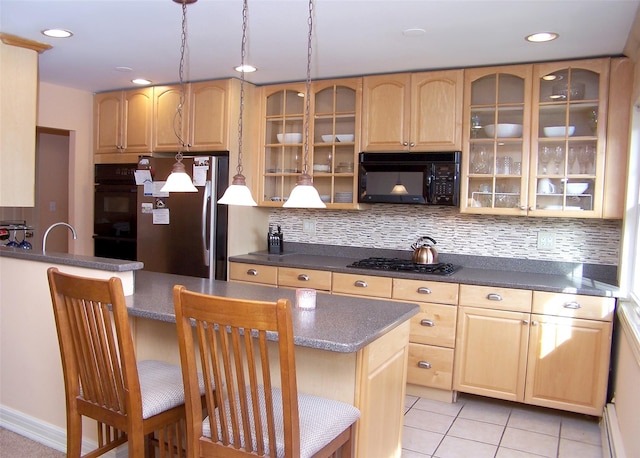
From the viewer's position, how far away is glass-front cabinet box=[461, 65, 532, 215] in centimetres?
329

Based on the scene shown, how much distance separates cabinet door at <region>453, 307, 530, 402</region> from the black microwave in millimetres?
803

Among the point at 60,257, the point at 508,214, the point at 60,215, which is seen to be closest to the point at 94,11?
the point at 60,257

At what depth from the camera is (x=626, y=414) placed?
238 centimetres

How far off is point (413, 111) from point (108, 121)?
8.93 feet

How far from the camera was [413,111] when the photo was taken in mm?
3535

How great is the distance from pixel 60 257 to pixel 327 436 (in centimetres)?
168

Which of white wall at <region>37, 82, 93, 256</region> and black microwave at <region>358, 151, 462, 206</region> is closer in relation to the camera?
black microwave at <region>358, 151, 462, 206</region>

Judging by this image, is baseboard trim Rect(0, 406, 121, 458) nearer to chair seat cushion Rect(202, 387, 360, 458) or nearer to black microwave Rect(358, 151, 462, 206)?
chair seat cushion Rect(202, 387, 360, 458)

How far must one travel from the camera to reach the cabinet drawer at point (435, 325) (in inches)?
128

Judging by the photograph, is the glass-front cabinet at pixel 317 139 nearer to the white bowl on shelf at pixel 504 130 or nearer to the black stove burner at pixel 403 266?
the black stove burner at pixel 403 266

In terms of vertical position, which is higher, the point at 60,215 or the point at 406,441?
the point at 60,215

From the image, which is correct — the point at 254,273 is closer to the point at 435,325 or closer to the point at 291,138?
the point at 291,138

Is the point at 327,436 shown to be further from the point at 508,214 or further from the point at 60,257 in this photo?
the point at 508,214

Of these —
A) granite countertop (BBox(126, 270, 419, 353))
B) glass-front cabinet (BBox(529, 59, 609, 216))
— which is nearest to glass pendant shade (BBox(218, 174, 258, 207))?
granite countertop (BBox(126, 270, 419, 353))
